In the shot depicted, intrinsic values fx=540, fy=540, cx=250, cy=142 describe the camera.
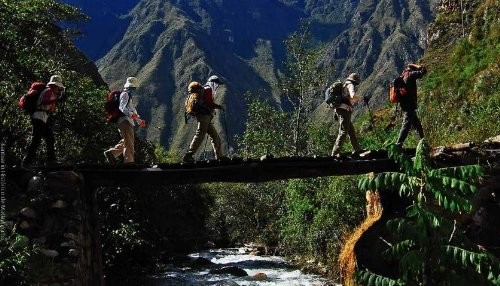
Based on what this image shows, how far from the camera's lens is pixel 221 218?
40750 millimetres

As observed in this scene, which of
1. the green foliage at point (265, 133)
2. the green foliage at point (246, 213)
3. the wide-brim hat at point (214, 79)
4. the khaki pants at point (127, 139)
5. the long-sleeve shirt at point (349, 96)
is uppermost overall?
the green foliage at point (265, 133)

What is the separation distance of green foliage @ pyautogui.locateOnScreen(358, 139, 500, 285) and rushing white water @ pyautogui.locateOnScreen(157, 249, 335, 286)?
603 inches

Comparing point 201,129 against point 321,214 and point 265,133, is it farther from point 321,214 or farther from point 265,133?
point 265,133

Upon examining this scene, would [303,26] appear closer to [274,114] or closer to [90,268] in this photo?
[274,114]

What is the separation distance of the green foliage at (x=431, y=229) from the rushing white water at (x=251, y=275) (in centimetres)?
1533

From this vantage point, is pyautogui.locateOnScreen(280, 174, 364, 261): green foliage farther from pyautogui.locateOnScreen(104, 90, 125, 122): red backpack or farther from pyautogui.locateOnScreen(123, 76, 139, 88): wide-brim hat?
pyautogui.locateOnScreen(104, 90, 125, 122): red backpack

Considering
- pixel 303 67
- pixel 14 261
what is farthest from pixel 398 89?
pixel 303 67

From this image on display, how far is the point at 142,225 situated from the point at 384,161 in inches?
576

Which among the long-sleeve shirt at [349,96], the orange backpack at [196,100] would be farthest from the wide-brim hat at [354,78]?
the orange backpack at [196,100]

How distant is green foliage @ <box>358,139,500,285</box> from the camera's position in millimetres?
6332

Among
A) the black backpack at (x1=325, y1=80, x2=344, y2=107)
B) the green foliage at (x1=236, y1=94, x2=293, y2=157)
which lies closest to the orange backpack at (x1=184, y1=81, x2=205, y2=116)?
the black backpack at (x1=325, y1=80, x2=344, y2=107)

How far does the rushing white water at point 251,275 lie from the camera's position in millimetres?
22906

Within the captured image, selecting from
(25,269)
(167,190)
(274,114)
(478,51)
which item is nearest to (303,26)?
(274,114)

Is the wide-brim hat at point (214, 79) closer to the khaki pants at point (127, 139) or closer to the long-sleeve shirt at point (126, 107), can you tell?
the long-sleeve shirt at point (126, 107)
